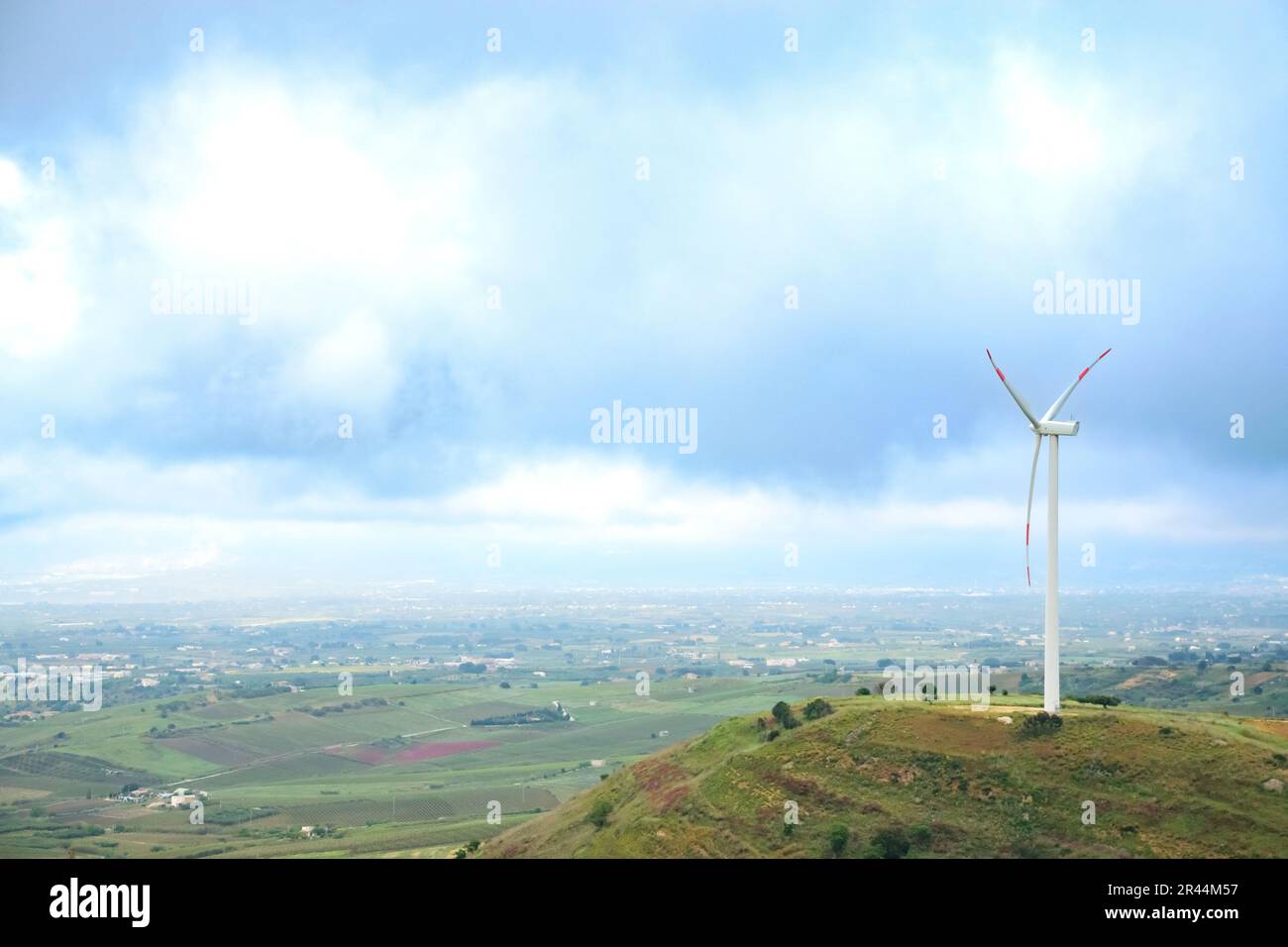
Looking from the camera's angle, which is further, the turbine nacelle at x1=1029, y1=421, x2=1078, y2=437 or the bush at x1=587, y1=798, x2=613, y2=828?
the bush at x1=587, y1=798, x2=613, y2=828

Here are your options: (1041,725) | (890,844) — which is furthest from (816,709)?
(890,844)

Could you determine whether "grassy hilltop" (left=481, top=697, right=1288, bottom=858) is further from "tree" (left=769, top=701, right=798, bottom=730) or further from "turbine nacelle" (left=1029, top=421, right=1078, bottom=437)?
"turbine nacelle" (left=1029, top=421, right=1078, bottom=437)

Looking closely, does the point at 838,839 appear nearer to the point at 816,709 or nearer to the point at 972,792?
the point at 972,792

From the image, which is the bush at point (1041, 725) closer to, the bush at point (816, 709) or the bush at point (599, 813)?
the bush at point (816, 709)

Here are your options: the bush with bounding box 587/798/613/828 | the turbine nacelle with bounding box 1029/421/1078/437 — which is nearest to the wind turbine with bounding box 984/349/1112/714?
Result: the turbine nacelle with bounding box 1029/421/1078/437

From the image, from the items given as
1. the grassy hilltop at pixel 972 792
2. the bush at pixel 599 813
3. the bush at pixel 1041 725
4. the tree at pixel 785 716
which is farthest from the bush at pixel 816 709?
the bush at pixel 599 813

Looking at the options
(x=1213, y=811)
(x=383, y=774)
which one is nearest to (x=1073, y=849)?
(x=1213, y=811)
